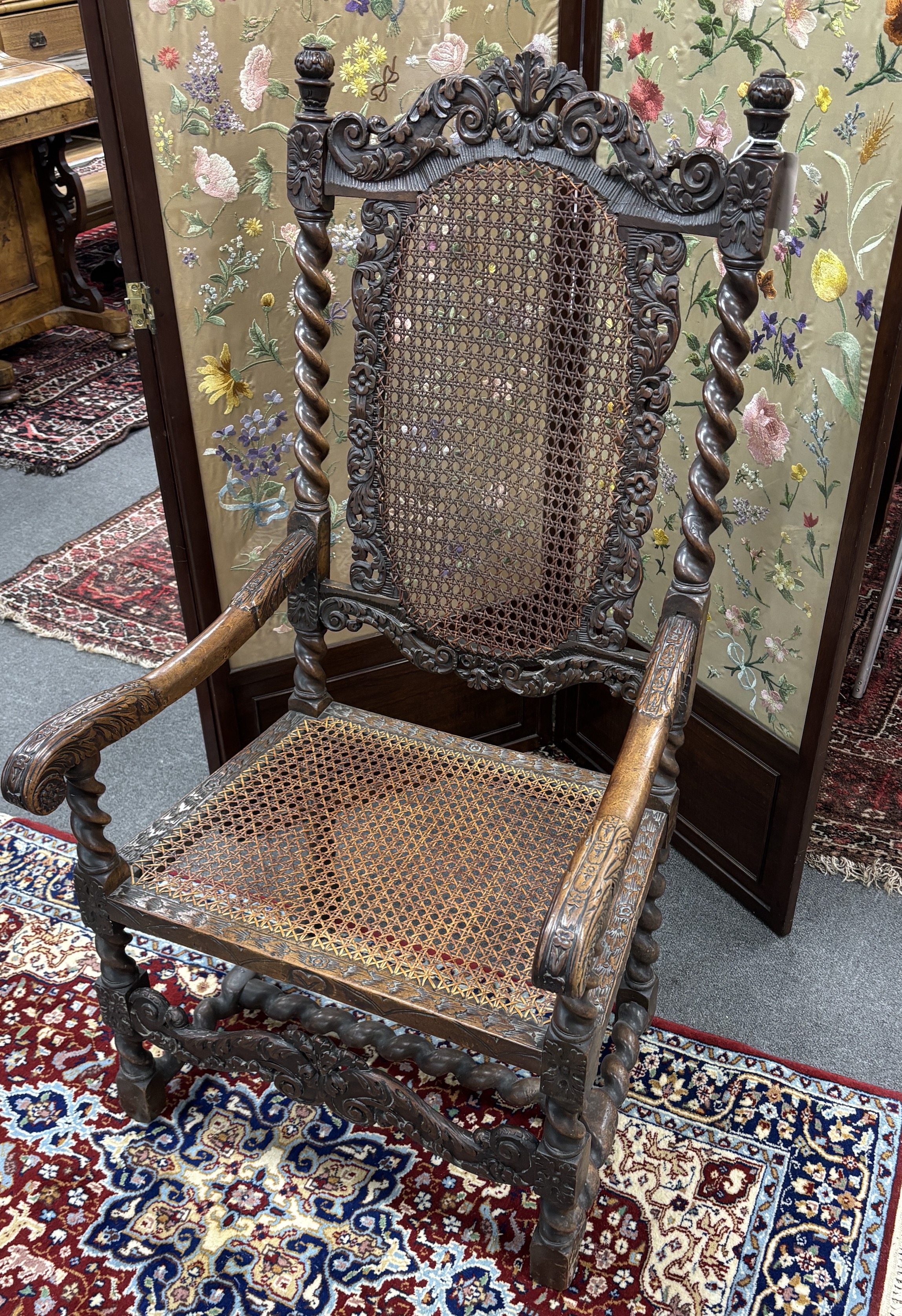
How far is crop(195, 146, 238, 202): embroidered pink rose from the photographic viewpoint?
1.75 m

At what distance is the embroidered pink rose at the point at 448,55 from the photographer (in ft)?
5.99

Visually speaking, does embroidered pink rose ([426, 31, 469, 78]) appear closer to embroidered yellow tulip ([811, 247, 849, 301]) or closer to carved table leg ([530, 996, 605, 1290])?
embroidered yellow tulip ([811, 247, 849, 301])

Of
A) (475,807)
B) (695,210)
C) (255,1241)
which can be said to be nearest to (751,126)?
(695,210)

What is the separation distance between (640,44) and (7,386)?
10.0ft

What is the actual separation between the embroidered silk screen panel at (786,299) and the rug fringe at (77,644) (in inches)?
A: 53.3

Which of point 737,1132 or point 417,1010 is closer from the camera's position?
point 417,1010

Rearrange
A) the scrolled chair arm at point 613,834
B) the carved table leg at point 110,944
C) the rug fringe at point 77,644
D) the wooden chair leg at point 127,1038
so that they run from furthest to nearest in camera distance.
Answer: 1. the rug fringe at point 77,644
2. the wooden chair leg at point 127,1038
3. the carved table leg at point 110,944
4. the scrolled chair arm at point 613,834

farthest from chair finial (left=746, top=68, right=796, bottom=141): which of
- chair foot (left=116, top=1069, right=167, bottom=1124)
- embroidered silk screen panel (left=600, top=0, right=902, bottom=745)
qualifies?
chair foot (left=116, top=1069, right=167, bottom=1124)

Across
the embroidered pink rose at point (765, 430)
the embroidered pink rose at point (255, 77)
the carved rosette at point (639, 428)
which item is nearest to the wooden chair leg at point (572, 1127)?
the carved rosette at point (639, 428)

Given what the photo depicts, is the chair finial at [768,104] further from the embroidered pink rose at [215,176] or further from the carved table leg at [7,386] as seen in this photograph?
the carved table leg at [7,386]

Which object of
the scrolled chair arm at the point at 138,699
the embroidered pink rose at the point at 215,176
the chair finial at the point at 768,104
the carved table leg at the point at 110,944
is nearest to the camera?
the chair finial at the point at 768,104

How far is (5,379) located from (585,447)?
3263 millimetres

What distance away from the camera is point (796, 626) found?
6.13 ft

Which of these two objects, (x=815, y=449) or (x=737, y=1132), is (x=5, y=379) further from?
(x=737, y=1132)
